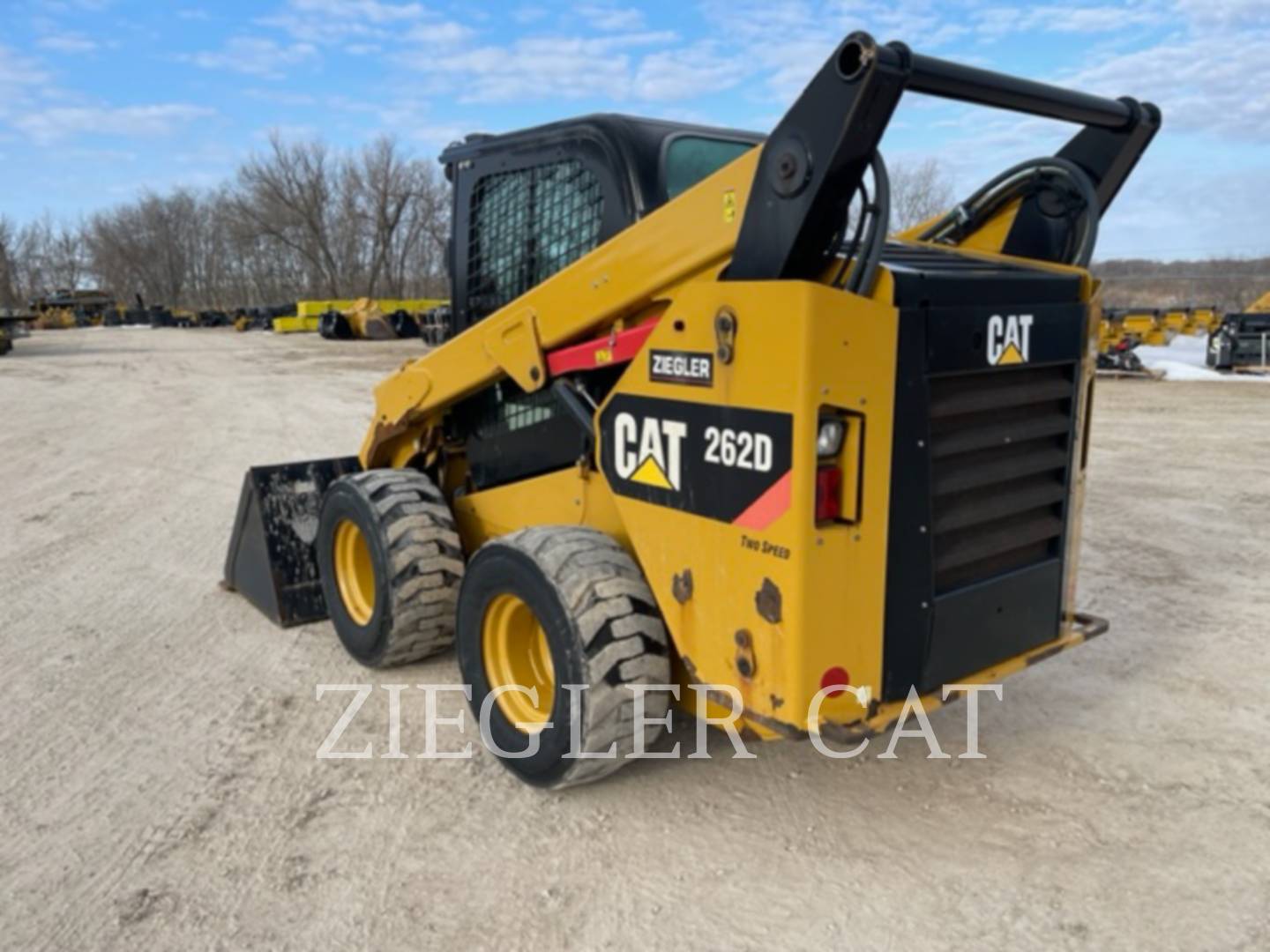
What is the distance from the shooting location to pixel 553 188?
12.7 ft

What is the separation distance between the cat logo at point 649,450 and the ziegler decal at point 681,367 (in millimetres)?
132

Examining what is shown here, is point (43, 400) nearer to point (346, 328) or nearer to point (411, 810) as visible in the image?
point (411, 810)

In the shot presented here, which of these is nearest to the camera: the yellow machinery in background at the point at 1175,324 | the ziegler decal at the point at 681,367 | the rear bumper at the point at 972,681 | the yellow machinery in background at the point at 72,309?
the rear bumper at the point at 972,681

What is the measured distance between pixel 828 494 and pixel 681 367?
60 cm

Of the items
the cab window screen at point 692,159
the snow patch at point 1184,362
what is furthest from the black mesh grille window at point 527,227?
the snow patch at point 1184,362

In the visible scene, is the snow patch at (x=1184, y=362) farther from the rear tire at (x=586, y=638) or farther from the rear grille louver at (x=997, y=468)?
the rear tire at (x=586, y=638)

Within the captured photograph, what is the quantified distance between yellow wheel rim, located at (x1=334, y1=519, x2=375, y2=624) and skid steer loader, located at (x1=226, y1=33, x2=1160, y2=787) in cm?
43

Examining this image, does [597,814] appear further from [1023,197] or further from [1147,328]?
[1147,328]

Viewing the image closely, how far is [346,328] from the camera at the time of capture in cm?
3338

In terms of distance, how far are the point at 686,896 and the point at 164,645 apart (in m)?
3.17

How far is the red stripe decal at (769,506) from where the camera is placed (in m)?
2.59

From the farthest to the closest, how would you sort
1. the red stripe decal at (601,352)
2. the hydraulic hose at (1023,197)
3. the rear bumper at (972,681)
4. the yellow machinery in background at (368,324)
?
1. the yellow machinery in background at (368,324)
2. the hydraulic hose at (1023,197)
3. the red stripe decal at (601,352)
4. the rear bumper at (972,681)

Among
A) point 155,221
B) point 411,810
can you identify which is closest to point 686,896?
point 411,810

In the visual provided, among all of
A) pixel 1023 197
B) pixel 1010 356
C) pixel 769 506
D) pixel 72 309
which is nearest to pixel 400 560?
pixel 769 506
